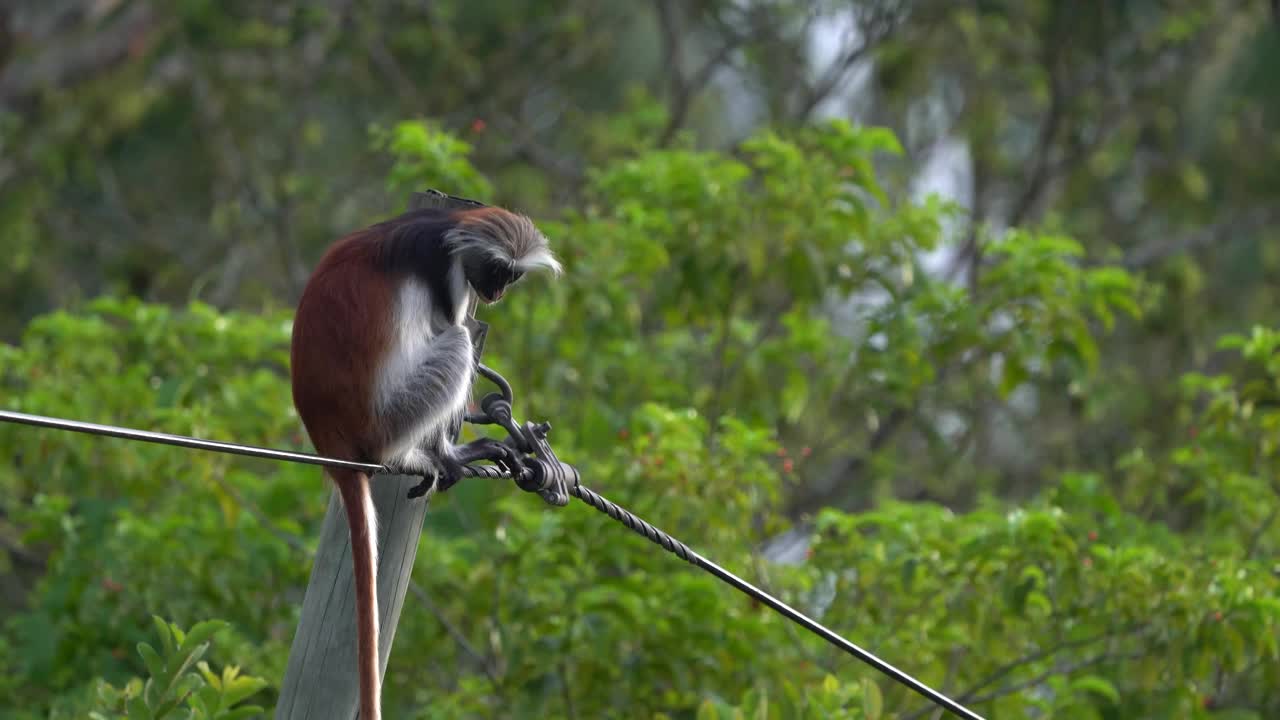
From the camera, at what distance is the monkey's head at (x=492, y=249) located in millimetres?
2945

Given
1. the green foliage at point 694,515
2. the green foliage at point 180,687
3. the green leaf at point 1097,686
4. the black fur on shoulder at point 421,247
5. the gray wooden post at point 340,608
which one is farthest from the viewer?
the green foliage at point 694,515

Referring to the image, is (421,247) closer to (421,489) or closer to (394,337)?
(394,337)

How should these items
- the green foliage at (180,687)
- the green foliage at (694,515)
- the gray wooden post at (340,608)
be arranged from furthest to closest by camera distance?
the green foliage at (694,515) < the green foliage at (180,687) < the gray wooden post at (340,608)

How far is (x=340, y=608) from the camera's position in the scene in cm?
261

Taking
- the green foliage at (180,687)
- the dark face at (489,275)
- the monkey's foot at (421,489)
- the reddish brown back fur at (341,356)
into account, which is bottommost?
the green foliage at (180,687)

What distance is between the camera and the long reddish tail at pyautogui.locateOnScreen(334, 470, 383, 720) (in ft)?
8.13

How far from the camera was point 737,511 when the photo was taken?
14.0 ft

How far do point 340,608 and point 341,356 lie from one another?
1.82 feet

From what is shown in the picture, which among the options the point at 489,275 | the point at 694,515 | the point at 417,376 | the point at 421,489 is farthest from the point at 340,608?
the point at 694,515

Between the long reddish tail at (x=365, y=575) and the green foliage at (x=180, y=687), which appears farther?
the green foliage at (x=180, y=687)

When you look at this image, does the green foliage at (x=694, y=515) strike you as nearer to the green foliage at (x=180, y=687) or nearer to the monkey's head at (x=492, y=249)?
the green foliage at (x=180, y=687)

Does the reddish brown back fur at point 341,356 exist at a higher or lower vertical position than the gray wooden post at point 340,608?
higher

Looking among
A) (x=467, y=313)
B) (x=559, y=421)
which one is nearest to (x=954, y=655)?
(x=559, y=421)

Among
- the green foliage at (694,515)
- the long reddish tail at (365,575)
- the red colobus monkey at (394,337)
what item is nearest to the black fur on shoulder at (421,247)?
the red colobus monkey at (394,337)
